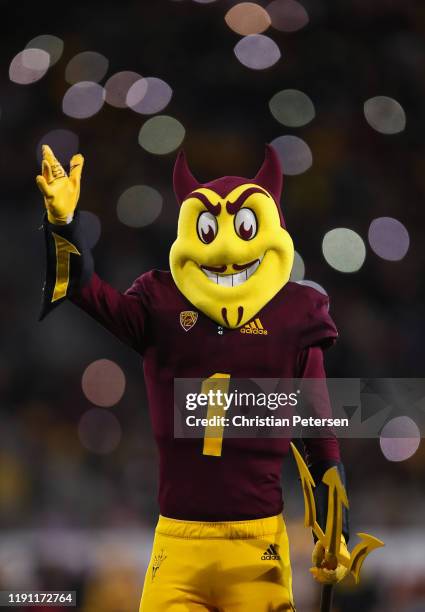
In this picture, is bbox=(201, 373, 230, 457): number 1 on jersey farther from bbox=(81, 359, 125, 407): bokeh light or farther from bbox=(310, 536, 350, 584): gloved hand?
bbox=(81, 359, 125, 407): bokeh light

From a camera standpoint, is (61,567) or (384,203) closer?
(61,567)

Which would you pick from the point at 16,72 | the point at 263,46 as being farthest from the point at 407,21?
the point at 16,72

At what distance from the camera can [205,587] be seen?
125 centimetres

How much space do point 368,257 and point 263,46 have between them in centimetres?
91

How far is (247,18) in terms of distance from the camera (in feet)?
9.53

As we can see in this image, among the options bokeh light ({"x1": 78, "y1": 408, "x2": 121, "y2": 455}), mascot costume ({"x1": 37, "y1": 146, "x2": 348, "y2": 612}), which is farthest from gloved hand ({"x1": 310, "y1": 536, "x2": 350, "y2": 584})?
bokeh light ({"x1": 78, "y1": 408, "x2": 121, "y2": 455})

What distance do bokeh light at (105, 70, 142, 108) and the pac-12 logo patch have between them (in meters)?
1.87

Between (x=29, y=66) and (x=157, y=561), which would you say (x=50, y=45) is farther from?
(x=157, y=561)

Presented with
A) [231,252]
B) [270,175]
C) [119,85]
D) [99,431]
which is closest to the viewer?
[231,252]

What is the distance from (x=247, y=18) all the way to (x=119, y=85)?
1.73 ft

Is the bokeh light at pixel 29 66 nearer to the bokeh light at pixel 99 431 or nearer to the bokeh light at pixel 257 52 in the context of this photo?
the bokeh light at pixel 257 52

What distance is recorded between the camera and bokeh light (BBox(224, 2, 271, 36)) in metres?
2.88

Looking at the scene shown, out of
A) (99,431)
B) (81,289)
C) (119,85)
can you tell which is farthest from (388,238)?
(81,289)

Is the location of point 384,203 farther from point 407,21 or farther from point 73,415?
point 73,415
